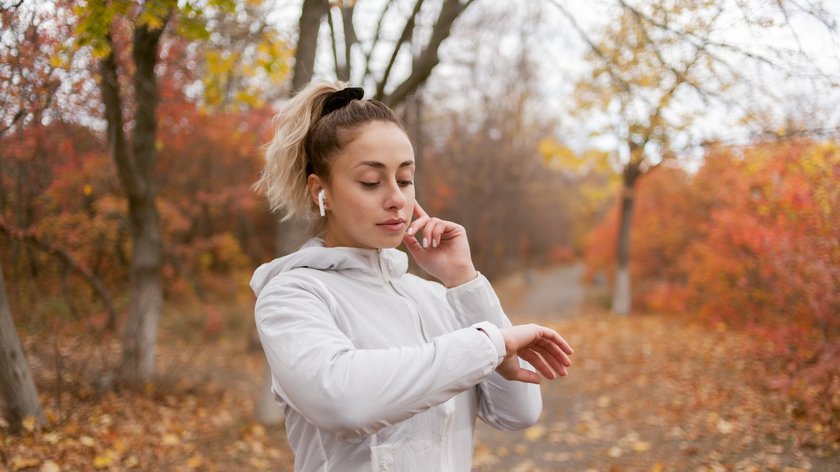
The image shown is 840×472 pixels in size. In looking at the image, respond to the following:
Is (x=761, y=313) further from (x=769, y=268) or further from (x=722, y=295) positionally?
(x=722, y=295)

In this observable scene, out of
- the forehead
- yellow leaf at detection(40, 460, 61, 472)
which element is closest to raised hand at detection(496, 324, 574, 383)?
the forehead

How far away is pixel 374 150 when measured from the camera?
5.61 feet

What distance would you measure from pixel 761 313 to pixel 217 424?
7.52 meters

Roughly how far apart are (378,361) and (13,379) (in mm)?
4064

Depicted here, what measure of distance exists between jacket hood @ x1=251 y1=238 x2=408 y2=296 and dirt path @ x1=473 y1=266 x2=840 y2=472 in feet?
15.4

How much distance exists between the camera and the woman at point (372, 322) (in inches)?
54.1

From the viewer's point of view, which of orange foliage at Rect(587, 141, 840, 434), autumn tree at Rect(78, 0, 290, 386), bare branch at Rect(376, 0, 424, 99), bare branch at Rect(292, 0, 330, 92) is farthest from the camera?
bare branch at Rect(292, 0, 330, 92)

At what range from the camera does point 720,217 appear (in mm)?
9750

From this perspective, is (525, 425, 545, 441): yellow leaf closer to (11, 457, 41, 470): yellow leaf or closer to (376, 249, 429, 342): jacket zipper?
(11, 457, 41, 470): yellow leaf

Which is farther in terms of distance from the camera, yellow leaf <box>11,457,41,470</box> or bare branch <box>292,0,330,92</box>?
bare branch <box>292,0,330,92</box>

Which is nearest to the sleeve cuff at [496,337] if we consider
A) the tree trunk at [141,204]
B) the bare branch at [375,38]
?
the tree trunk at [141,204]

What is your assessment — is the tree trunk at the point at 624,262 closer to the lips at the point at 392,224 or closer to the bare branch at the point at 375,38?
the bare branch at the point at 375,38

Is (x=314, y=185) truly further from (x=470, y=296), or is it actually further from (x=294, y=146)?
(x=470, y=296)

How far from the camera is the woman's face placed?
1.72m
